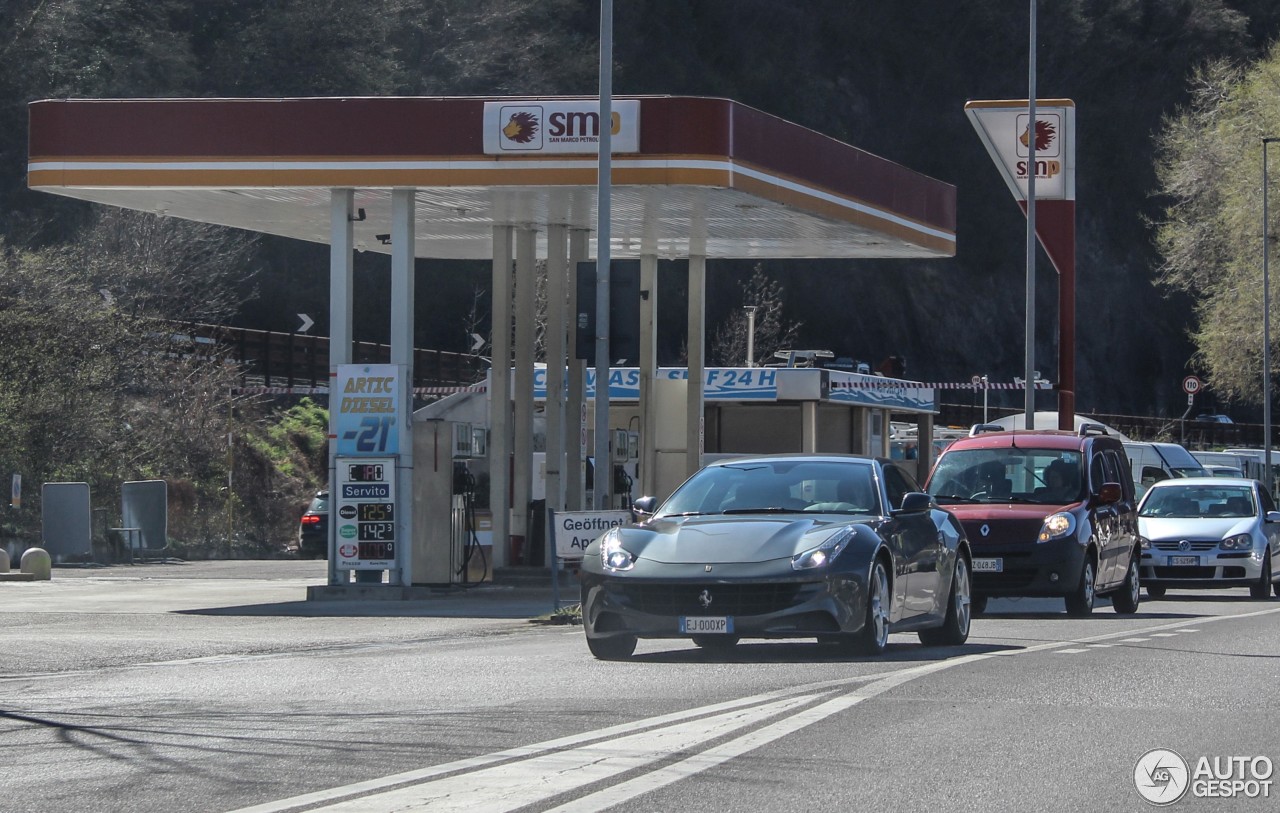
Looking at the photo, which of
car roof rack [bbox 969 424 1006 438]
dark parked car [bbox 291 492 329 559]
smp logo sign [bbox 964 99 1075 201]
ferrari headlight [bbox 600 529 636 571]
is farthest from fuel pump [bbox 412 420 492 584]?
smp logo sign [bbox 964 99 1075 201]

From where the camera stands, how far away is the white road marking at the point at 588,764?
24.2 ft

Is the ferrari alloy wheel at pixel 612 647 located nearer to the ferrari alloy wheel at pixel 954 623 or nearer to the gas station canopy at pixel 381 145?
the ferrari alloy wheel at pixel 954 623

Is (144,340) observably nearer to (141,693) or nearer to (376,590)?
(376,590)

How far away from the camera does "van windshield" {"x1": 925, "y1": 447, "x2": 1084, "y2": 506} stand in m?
19.4

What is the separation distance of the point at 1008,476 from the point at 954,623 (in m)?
5.39

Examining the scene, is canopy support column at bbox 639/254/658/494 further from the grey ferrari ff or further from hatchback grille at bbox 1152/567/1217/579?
the grey ferrari ff

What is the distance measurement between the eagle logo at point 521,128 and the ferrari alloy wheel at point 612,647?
10386 mm

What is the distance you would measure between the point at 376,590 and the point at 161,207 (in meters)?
6.23

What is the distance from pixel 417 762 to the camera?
27.5 ft

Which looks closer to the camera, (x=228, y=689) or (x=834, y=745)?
(x=834, y=745)

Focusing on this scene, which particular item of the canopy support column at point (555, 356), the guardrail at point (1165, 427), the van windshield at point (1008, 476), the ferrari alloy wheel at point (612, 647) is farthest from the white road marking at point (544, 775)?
the guardrail at point (1165, 427)

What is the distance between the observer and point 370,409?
73.7 feet

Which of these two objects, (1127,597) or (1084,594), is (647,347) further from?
(1084,594)

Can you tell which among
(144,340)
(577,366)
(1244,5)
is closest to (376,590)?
(577,366)
